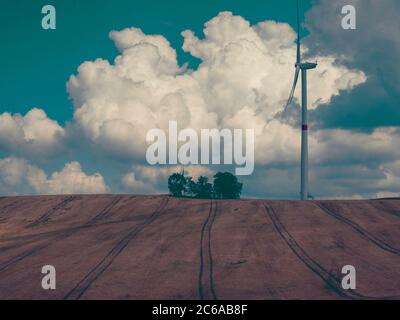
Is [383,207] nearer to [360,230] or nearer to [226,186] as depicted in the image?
[360,230]

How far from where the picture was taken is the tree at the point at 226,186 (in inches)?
6481

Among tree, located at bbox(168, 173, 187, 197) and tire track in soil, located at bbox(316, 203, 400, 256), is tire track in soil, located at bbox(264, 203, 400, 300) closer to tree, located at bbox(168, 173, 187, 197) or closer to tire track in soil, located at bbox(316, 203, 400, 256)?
tire track in soil, located at bbox(316, 203, 400, 256)

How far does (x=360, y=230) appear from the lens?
51.6 m

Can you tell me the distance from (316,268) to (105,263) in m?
14.3

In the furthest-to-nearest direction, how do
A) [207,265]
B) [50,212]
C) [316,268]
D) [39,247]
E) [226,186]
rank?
1. [226,186]
2. [50,212]
3. [39,247]
4. [207,265]
5. [316,268]

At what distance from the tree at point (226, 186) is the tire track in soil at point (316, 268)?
108 meters

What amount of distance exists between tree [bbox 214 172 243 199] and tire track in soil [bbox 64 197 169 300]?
103 metres

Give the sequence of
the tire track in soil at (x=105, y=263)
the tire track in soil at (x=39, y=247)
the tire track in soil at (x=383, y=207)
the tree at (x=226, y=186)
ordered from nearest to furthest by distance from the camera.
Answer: the tire track in soil at (x=105, y=263)
the tire track in soil at (x=39, y=247)
the tire track in soil at (x=383, y=207)
the tree at (x=226, y=186)

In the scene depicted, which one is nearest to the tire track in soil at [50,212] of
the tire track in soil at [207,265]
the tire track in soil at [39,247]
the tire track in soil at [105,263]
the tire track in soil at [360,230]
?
the tire track in soil at [39,247]

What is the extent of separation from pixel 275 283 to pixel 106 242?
58.2 ft

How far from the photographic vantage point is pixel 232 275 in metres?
38.7

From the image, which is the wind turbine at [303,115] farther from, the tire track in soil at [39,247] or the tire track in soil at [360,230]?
the tire track in soil at [39,247]

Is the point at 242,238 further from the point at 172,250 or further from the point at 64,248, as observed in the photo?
the point at 64,248

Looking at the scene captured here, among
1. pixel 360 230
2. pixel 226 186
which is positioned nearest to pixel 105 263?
pixel 360 230
